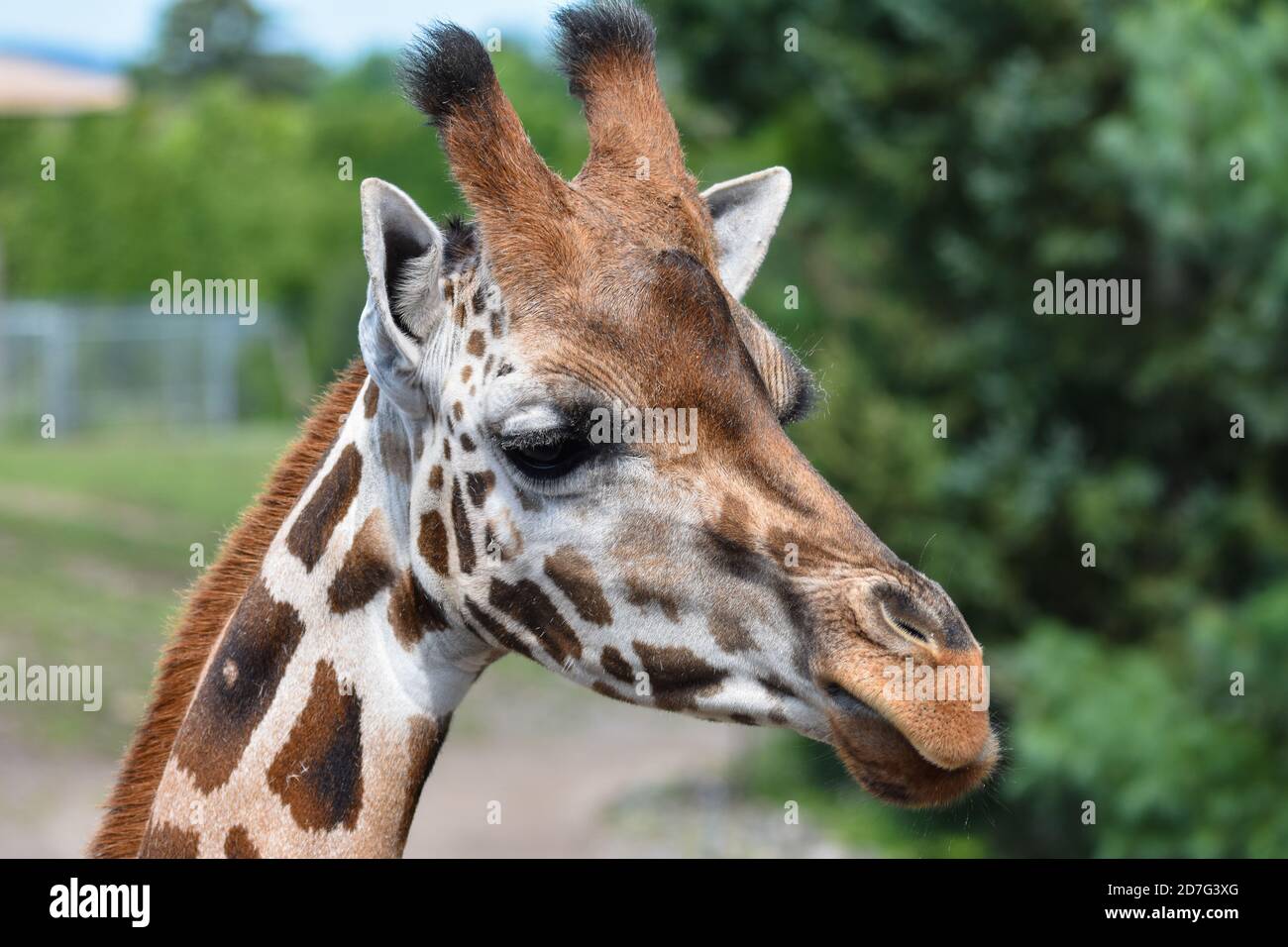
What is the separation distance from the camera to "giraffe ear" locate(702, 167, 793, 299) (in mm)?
4480

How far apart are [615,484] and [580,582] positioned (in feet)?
0.87

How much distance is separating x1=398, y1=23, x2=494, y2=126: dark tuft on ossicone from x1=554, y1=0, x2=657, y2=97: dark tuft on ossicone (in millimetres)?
504

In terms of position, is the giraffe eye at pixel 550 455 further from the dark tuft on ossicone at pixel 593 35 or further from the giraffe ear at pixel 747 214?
the dark tuft on ossicone at pixel 593 35

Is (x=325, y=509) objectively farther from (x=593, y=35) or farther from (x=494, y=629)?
(x=593, y=35)

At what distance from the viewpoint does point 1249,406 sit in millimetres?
14008

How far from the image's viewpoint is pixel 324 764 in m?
3.76

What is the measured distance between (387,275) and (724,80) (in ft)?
50.1

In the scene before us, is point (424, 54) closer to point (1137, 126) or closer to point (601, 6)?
point (601, 6)

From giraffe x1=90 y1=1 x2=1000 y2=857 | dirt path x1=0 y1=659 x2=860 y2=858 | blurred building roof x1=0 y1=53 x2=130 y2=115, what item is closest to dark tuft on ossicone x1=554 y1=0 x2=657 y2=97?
giraffe x1=90 y1=1 x2=1000 y2=857

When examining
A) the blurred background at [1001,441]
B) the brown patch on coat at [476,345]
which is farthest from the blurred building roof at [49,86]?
the brown patch on coat at [476,345]

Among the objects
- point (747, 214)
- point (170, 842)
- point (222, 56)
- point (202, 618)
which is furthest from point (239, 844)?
point (222, 56)

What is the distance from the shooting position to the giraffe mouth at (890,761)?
335 centimetres

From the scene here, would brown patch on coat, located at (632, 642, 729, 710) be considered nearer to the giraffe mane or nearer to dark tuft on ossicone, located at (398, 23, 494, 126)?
the giraffe mane

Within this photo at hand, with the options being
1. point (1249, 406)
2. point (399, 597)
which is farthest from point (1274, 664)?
point (399, 597)
